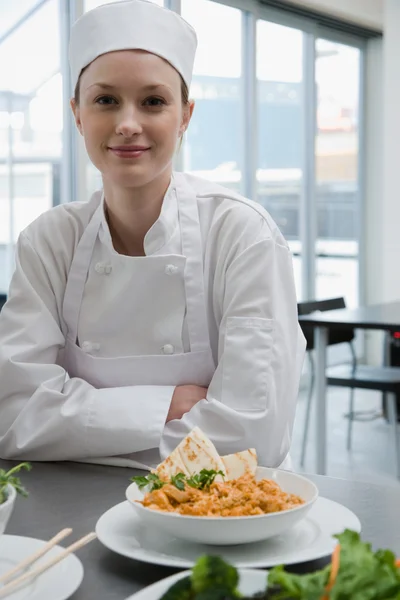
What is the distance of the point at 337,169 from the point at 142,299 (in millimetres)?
5827

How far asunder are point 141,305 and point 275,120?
16.5ft

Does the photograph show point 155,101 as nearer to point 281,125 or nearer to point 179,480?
point 179,480

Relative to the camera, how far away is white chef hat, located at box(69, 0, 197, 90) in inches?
56.3

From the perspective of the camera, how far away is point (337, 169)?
23.3 ft

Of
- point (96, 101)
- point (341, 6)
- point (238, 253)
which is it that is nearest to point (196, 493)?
point (238, 253)

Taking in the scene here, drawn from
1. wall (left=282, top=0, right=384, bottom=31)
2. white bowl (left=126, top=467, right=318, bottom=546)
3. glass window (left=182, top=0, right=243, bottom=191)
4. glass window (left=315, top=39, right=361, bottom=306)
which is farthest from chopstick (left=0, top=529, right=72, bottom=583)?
glass window (left=315, top=39, right=361, bottom=306)

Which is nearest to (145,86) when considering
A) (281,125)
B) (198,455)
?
(198,455)

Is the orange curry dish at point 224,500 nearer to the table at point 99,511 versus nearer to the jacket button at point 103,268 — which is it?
the table at point 99,511

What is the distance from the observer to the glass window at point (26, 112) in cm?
422

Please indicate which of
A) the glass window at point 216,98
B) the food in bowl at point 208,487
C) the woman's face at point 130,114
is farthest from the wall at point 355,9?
the food in bowl at point 208,487

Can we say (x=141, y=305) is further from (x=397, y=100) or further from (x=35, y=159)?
(x=397, y=100)

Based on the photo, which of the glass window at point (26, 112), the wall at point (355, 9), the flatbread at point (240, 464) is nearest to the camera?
the flatbread at point (240, 464)

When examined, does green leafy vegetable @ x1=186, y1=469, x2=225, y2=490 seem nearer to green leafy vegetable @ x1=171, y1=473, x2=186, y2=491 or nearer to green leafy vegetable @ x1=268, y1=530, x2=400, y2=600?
green leafy vegetable @ x1=171, y1=473, x2=186, y2=491

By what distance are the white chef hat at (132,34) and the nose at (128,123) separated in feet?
0.36
